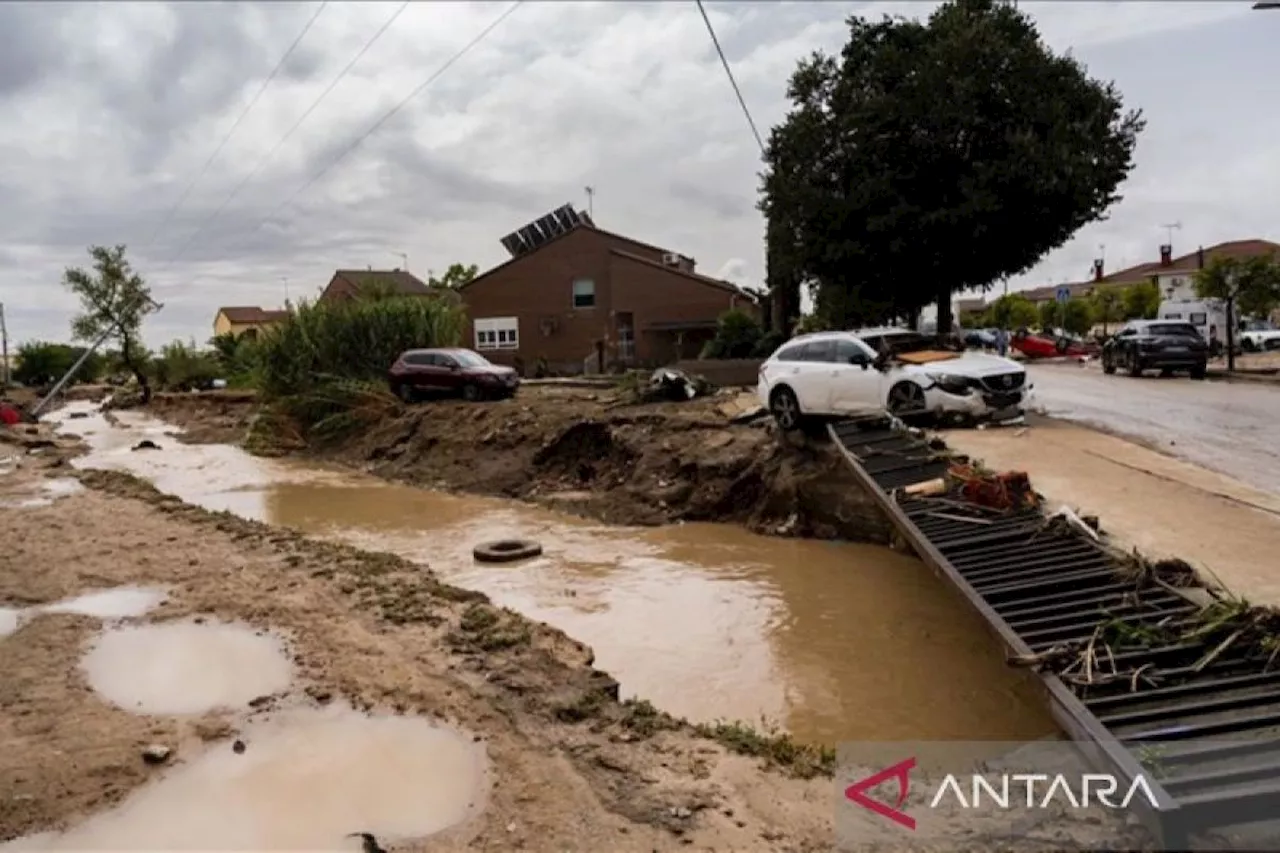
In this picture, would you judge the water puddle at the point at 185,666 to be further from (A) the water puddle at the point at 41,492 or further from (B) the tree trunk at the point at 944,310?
(B) the tree trunk at the point at 944,310

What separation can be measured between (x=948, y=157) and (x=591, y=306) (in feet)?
99.4

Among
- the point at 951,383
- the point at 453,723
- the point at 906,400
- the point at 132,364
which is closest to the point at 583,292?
the point at 132,364

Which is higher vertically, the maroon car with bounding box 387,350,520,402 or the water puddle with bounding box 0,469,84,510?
the maroon car with bounding box 387,350,520,402

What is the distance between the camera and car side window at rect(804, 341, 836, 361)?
14.8m

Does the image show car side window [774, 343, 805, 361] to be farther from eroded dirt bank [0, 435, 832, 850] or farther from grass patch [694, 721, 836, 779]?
grass patch [694, 721, 836, 779]

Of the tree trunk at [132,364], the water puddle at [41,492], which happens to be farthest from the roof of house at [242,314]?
the water puddle at [41,492]

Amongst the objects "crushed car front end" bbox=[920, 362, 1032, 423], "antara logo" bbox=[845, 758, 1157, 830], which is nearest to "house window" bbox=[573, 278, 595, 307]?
"crushed car front end" bbox=[920, 362, 1032, 423]

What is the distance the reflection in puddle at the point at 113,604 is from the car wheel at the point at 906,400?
1043 centimetres

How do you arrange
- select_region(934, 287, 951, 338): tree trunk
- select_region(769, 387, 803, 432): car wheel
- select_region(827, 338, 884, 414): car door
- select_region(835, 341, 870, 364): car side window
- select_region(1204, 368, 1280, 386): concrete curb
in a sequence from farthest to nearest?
1. select_region(1204, 368, 1280, 386): concrete curb
2. select_region(934, 287, 951, 338): tree trunk
3. select_region(769, 387, 803, 432): car wheel
4. select_region(835, 341, 870, 364): car side window
5. select_region(827, 338, 884, 414): car door

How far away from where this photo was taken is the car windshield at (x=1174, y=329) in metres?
26.1

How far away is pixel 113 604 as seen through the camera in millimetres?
9578

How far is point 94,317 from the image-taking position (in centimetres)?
4806

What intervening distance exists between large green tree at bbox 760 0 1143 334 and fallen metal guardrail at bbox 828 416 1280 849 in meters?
11.8

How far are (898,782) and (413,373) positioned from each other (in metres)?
24.1
